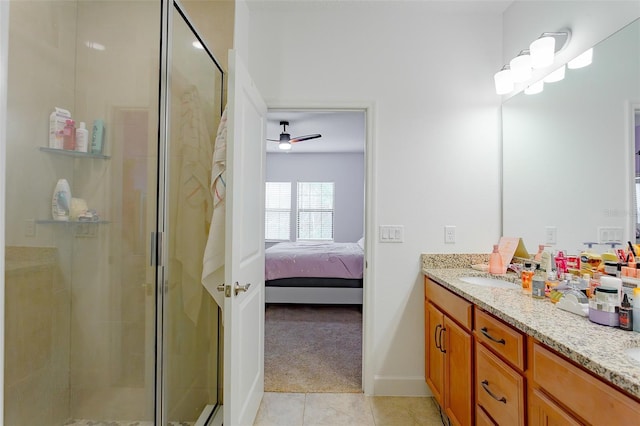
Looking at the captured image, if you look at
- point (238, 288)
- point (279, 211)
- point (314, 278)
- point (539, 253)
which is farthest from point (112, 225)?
point (279, 211)

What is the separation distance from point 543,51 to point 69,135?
2480 millimetres

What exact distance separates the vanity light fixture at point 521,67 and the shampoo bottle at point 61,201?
2.51 m

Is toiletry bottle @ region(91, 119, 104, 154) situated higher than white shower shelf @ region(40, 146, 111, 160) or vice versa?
toiletry bottle @ region(91, 119, 104, 154)

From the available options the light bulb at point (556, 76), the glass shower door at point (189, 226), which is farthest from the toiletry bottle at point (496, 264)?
the glass shower door at point (189, 226)

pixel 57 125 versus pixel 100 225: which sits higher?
pixel 57 125

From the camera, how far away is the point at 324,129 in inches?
197

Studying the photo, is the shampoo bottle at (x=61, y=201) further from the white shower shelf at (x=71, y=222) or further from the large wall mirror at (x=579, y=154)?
the large wall mirror at (x=579, y=154)

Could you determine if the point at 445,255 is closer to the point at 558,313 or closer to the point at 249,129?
the point at 558,313

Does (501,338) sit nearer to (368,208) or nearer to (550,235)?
(550,235)

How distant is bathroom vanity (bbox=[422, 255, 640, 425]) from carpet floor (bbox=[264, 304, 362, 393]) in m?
0.79

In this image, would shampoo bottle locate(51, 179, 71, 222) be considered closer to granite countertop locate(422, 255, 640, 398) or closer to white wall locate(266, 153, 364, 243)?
granite countertop locate(422, 255, 640, 398)

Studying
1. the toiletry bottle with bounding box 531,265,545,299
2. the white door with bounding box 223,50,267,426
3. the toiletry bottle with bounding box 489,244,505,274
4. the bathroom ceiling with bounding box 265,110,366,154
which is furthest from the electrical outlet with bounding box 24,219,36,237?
the bathroom ceiling with bounding box 265,110,366,154

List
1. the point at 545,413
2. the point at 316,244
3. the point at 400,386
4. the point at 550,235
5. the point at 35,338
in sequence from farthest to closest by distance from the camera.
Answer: the point at 316,244 < the point at 400,386 < the point at 550,235 < the point at 35,338 < the point at 545,413

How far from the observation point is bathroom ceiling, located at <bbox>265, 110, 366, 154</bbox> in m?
4.32
